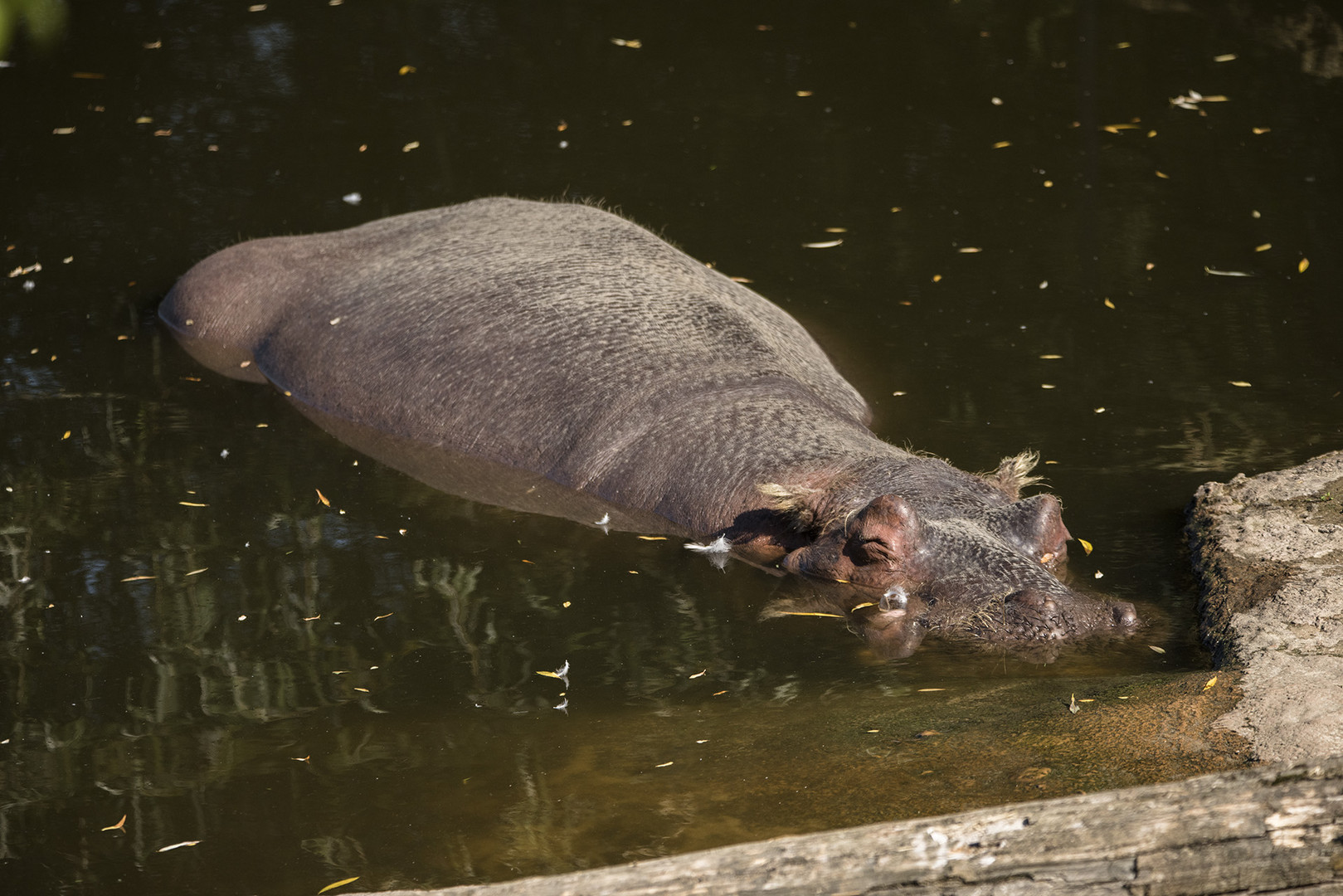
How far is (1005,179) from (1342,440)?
14.9 feet

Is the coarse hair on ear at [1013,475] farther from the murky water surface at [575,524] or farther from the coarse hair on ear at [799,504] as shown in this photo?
the coarse hair on ear at [799,504]

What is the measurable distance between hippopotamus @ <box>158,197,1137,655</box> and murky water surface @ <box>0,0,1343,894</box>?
0.25 metres

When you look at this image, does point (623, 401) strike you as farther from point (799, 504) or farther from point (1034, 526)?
point (1034, 526)

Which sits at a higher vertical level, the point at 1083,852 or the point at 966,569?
the point at 1083,852

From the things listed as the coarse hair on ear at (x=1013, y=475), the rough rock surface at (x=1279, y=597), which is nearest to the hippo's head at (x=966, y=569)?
the coarse hair on ear at (x=1013, y=475)

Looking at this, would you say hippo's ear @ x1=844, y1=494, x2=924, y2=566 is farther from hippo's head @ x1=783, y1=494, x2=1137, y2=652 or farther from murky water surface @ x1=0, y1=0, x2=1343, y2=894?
murky water surface @ x1=0, y1=0, x2=1343, y2=894

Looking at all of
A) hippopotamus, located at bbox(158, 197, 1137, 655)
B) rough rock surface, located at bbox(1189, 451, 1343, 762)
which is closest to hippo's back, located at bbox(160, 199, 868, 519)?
hippopotamus, located at bbox(158, 197, 1137, 655)

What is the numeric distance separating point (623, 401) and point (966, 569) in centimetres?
215

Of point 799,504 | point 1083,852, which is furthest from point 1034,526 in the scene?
point 1083,852

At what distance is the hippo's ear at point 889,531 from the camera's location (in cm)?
601

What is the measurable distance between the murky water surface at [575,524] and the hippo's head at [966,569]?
0.56ft

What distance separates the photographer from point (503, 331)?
25.8ft

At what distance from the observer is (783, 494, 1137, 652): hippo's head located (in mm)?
5684

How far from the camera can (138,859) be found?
4.46 metres
